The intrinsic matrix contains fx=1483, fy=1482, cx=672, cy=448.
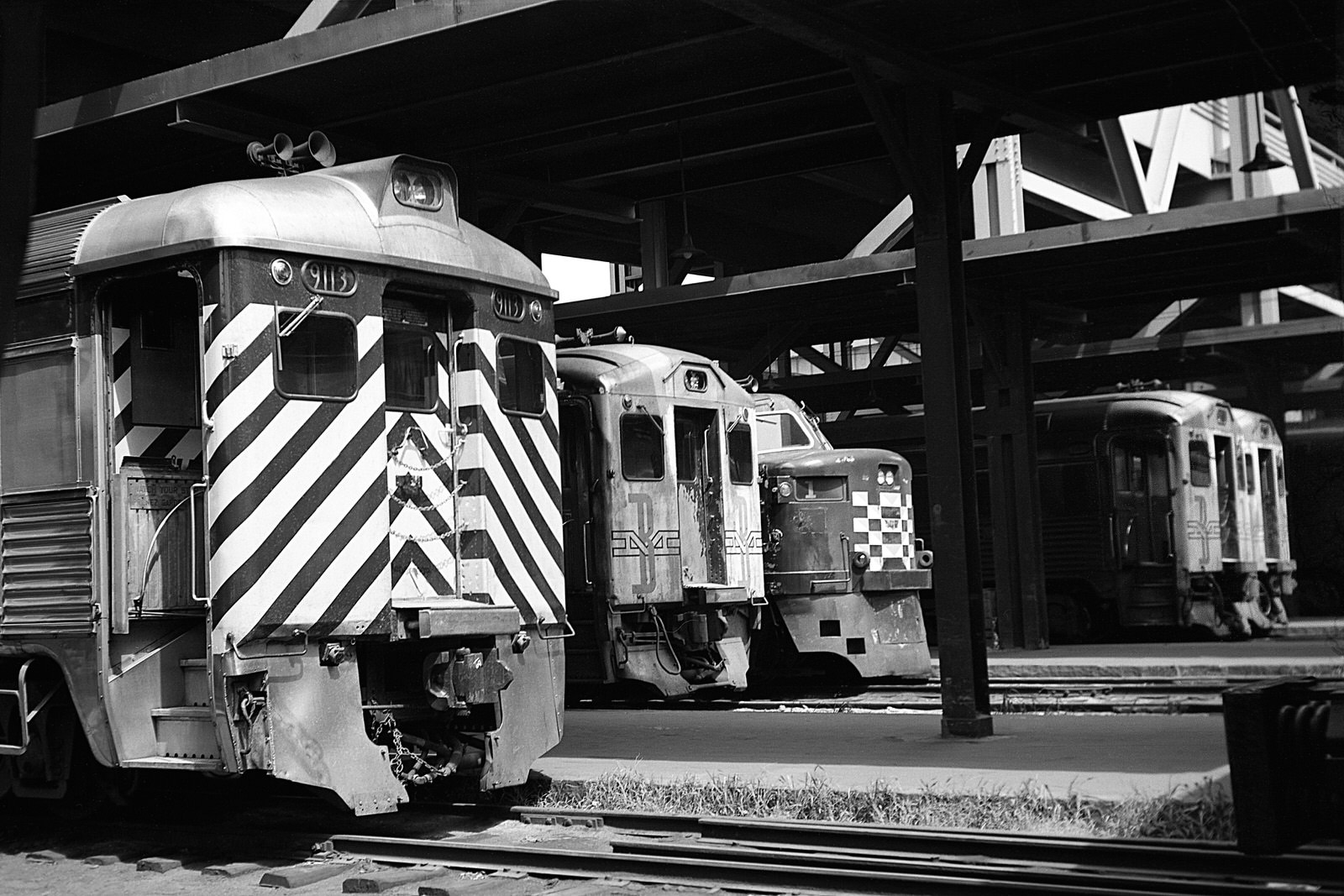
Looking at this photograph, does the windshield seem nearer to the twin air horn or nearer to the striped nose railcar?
the striped nose railcar

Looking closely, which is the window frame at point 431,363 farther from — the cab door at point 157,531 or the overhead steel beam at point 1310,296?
the overhead steel beam at point 1310,296

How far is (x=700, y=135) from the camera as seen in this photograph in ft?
43.9

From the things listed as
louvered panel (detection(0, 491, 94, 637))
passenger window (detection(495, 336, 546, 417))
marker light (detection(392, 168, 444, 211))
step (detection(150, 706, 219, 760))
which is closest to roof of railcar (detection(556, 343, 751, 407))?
passenger window (detection(495, 336, 546, 417))

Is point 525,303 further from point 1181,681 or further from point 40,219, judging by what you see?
point 1181,681

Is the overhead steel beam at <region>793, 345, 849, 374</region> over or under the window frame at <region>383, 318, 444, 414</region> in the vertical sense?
over

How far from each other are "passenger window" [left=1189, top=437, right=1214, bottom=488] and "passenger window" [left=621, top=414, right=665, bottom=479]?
1036 cm

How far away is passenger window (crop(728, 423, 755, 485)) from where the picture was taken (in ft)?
51.3

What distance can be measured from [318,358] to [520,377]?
5.29ft

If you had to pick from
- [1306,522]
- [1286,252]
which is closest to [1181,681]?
[1286,252]

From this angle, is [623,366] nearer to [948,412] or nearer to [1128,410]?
[948,412]

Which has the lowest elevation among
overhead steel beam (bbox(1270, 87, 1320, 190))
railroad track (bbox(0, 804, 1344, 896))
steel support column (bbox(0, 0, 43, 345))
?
railroad track (bbox(0, 804, 1344, 896))

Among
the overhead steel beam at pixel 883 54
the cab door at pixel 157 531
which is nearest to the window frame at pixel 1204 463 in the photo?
the overhead steel beam at pixel 883 54

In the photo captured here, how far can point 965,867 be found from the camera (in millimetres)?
6699

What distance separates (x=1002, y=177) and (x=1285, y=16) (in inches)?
404
